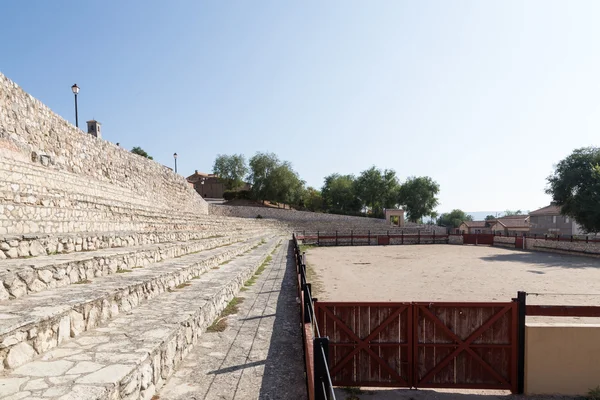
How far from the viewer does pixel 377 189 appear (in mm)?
69750

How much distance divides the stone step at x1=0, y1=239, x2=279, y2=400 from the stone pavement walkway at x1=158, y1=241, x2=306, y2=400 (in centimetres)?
21

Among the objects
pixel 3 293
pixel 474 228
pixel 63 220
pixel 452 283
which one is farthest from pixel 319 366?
pixel 474 228

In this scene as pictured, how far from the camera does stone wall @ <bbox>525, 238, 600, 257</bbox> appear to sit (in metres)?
27.1

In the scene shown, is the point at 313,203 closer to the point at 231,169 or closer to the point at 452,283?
the point at 231,169

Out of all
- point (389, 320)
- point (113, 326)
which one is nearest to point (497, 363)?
point (389, 320)

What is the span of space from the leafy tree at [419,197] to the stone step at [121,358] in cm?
7054

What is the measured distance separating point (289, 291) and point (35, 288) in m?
5.75

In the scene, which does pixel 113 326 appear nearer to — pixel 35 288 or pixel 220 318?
pixel 35 288

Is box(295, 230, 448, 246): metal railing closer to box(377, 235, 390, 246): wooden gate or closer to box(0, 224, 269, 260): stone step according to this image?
box(377, 235, 390, 246): wooden gate

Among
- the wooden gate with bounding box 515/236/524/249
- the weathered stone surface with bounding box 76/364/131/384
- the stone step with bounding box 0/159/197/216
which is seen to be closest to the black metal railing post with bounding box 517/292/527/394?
the weathered stone surface with bounding box 76/364/131/384

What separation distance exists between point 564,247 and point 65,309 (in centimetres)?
3732

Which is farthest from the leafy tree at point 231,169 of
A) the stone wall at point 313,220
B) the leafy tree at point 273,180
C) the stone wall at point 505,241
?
the stone wall at point 505,241

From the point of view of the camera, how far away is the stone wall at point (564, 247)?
2714cm

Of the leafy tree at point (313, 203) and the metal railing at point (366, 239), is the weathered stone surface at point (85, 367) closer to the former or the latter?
the metal railing at point (366, 239)
